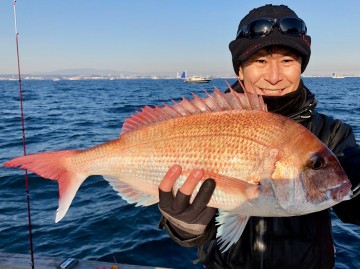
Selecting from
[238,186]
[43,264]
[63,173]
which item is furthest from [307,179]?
[43,264]

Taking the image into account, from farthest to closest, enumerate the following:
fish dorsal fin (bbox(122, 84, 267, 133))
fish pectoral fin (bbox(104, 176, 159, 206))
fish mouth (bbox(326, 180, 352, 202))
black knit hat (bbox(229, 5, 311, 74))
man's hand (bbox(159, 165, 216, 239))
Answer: black knit hat (bbox(229, 5, 311, 74))
fish pectoral fin (bbox(104, 176, 159, 206))
fish dorsal fin (bbox(122, 84, 267, 133))
man's hand (bbox(159, 165, 216, 239))
fish mouth (bbox(326, 180, 352, 202))

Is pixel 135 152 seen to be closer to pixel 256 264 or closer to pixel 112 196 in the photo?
pixel 256 264

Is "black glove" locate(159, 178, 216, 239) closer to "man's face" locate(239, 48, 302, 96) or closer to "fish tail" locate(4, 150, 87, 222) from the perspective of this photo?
"fish tail" locate(4, 150, 87, 222)

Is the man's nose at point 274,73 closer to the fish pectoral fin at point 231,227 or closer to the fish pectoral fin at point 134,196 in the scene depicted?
the fish pectoral fin at point 231,227

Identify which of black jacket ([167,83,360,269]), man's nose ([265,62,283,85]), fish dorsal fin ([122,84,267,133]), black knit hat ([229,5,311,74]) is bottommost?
black jacket ([167,83,360,269])

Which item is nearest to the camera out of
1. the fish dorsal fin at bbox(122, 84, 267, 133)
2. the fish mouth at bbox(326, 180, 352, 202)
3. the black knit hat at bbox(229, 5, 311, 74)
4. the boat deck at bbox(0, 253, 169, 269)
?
the fish mouth at bbox(326, 180, 352, 202)

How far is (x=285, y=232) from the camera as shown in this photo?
268cm

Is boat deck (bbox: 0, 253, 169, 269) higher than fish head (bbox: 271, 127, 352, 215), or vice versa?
fish head (bbox: 271, 127, 352, 215)

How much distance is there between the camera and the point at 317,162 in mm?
2109

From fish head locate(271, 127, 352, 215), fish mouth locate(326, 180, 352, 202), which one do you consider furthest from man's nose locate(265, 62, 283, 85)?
fish mouth locate(326, 180, 352, 202)

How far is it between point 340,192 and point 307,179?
201mm

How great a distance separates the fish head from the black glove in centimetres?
44

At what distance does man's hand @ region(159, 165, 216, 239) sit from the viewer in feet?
7.17

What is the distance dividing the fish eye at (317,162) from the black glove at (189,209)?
63 cm
